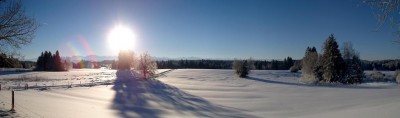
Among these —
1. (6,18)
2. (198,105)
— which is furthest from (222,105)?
(6,18)

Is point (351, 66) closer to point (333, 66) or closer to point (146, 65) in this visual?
point (333, 66)

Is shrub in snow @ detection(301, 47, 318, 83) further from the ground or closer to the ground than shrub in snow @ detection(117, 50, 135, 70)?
closer to the ground

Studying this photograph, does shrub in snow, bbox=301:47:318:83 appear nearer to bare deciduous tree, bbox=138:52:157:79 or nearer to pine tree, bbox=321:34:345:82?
pine tree, bbox=321:34:345:82

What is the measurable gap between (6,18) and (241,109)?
1606 centimetres

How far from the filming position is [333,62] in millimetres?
50531

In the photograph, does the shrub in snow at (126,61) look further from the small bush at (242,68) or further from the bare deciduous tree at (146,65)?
the small bush at (242,68)

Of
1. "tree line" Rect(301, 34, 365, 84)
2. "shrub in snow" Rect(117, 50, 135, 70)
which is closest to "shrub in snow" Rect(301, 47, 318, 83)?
"tree line" Rect(301, 34, 365, 84)

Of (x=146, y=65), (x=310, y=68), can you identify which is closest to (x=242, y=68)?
(x=310, y=68)

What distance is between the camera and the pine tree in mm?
50688

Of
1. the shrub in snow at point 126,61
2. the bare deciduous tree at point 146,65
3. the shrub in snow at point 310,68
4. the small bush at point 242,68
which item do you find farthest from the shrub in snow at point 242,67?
the shrub in snow at point 126,61

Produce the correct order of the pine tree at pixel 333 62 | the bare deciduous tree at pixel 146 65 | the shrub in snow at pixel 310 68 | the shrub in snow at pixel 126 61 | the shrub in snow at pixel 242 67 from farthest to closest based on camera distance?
the shrub in snow at pixel 126 61 < the shrub in snow at pixel 242 67 < the bare deciduous tree at pixel 146 65 < the shrub in snow at pixel 310 68 < the pine tree at pixel 333 62

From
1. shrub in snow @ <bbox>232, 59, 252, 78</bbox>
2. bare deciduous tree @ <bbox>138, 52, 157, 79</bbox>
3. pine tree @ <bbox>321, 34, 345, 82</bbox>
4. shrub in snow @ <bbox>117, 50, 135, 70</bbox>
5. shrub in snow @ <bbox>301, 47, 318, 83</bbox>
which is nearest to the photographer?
pine tree @ <bbox>321, 34, 345, 82</bbox>

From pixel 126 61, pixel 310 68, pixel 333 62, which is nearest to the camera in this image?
pixel 333 62

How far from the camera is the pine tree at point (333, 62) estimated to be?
166 feet
